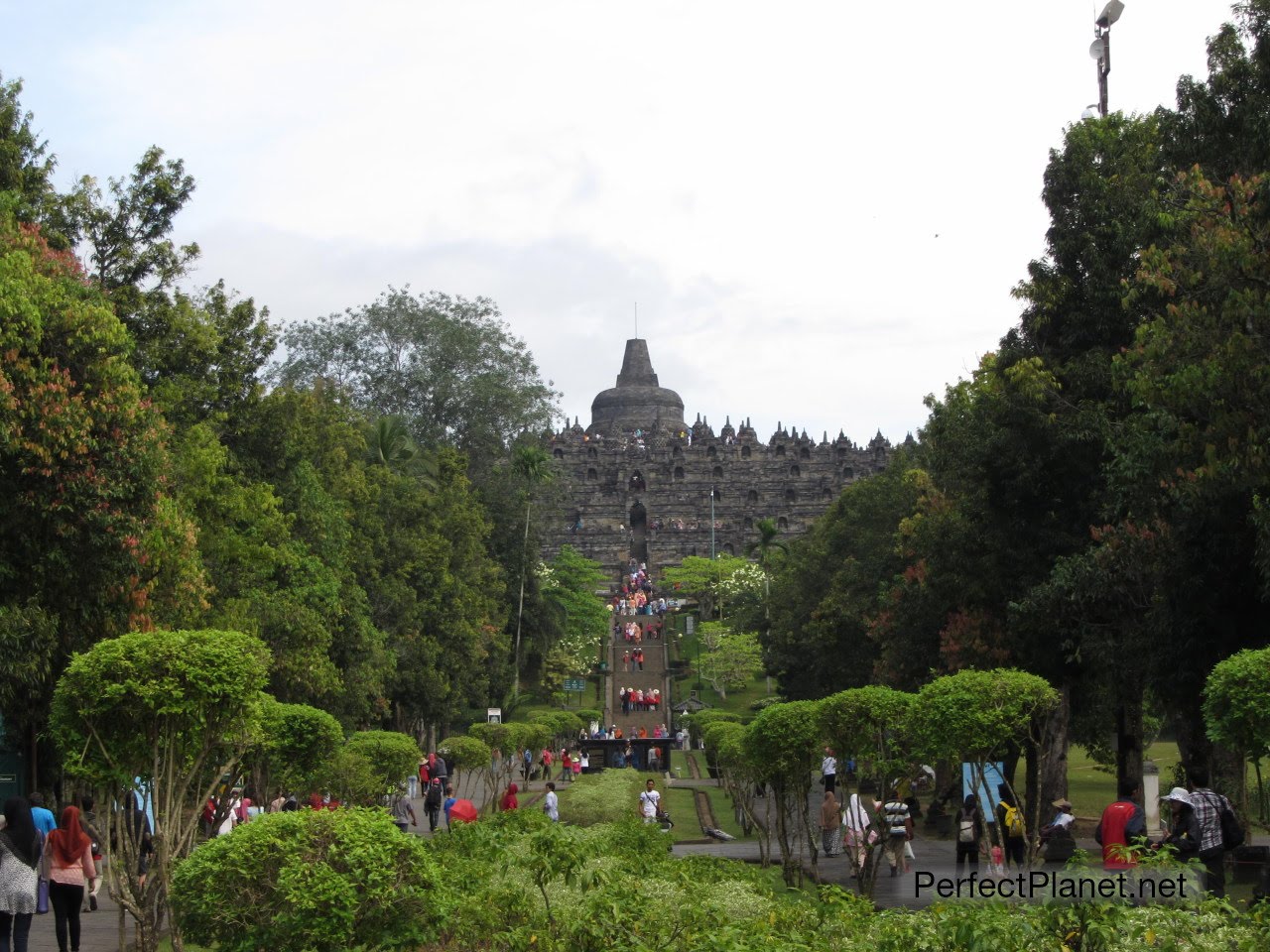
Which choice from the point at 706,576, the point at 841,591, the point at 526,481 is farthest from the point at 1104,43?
the point at 706,576

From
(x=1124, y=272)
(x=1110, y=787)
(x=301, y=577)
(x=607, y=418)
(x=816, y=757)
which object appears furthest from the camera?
(x=607, y=418)

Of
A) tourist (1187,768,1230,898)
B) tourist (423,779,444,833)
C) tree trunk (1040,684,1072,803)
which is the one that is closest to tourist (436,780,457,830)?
tourist (423,779,444,833)

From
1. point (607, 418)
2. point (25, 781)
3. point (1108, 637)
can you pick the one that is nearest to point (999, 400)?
point (1108, 637)

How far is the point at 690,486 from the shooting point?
102m

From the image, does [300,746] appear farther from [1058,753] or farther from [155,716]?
[1058,753]

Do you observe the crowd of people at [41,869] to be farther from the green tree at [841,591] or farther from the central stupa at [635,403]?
the central stupa at [635,403]

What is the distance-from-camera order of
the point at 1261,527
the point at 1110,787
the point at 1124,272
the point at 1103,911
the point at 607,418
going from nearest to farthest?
the point at 1103,911 < the point at 1261,527 < the point at 1124,272 < the point at 1110,787 < the point at 607,418

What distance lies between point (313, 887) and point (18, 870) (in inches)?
136

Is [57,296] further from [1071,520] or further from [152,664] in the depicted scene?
[1071,520]

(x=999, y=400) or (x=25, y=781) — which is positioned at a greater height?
(x=999, y=400)

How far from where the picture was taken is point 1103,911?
7344 mm

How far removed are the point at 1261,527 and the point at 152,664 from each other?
10.5m

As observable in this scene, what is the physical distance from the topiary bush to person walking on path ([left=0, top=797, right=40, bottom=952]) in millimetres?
2444

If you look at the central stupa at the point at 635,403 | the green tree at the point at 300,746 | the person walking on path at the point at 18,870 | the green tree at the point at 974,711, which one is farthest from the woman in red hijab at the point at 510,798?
the central stupa at the point at 635,403
